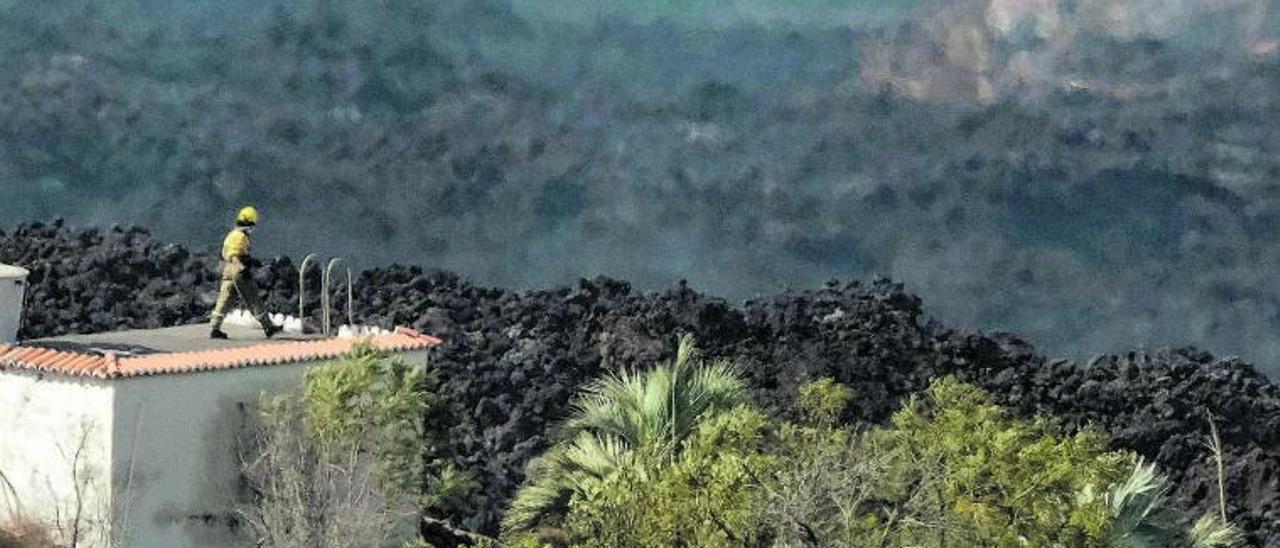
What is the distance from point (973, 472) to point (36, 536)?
376 inches

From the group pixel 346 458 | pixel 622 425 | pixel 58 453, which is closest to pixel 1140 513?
pixel 622 425

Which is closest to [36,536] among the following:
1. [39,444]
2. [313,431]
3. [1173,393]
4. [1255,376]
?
[39,444]

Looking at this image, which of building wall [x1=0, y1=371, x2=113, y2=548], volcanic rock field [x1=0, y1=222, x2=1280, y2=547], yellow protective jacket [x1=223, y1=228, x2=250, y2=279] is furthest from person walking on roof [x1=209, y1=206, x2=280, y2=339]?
volcanic rock field [x1=0, y1=222, x2=1280, y2=547]

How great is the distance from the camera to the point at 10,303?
30.7 metres

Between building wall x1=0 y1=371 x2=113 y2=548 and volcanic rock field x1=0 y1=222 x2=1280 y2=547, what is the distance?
53.1 feet

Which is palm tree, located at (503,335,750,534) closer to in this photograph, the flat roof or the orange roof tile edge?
the orange roof tile edge

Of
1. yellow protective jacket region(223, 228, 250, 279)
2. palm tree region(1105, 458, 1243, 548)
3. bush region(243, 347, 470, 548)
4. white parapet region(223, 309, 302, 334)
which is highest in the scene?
yellow protective jacket region(223, 228, 250, 279)

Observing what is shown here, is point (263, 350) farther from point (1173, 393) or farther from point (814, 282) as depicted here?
point (814, 282)

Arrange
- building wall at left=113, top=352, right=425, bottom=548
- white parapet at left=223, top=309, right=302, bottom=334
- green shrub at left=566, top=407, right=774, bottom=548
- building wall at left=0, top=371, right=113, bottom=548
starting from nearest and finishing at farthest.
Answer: green shrub at left=566, top=407, right=774, bottom=548 → building wall at left=0, top=371, right=113, bottom=548 → building wall at left=113, top=352, right=425, bottom=548 → white parapet at left=223, top=309, right=302, bottom=334

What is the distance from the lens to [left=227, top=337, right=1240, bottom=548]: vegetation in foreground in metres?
24.9

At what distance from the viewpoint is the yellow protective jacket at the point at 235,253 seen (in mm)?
31844

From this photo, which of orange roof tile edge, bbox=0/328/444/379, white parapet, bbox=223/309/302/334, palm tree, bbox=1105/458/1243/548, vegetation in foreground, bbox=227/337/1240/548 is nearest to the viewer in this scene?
vegetation in foreground, bbox=227/337/1240/548

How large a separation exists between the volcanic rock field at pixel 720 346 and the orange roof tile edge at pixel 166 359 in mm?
14838

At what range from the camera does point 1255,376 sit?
5600cm
